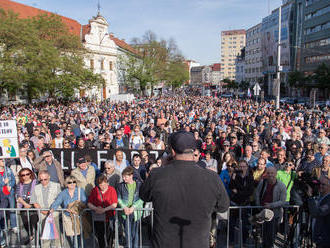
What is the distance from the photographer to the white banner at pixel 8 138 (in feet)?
18.4

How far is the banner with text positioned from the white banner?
273cm

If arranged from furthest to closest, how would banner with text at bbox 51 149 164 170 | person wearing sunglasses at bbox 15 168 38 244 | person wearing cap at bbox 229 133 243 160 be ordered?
person wearing cap at bbox 229 133 243 160 < banner with text at bbox 51 149 164 170 < person wearing sunglasses at bbox 15 168 38 244

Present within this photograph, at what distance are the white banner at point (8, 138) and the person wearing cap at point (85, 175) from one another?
47.7 inches

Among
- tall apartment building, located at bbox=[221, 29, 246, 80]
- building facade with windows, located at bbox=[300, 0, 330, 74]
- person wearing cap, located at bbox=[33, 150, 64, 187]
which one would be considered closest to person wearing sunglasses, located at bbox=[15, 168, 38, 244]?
person wearing cap, located at bbox=[33, 150, 64, 187]

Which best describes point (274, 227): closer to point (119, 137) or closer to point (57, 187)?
point (57, 187)

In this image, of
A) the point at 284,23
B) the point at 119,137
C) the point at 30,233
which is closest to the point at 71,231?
the point at 30,233

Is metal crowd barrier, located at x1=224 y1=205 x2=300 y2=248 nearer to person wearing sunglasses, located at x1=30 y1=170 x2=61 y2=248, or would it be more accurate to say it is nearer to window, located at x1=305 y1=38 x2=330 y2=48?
person wearing sunglasses, located at x1=30 y1=170 x2=61 y2=248

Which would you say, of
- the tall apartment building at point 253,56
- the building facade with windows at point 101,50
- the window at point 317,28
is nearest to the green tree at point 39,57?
the building facade with windows at point 101,50

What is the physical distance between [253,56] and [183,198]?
103582 mm

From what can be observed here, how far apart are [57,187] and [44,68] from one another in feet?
89.0

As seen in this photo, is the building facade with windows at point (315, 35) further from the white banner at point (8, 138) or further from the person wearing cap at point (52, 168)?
the white banner at point (8, 138)

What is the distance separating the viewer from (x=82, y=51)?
116ft

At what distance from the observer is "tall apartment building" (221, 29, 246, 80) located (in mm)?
169625

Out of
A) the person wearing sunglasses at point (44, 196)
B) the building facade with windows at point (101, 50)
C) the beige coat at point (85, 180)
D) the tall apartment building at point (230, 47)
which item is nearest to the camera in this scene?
the person wearing sunglasses at point (44, 196)
